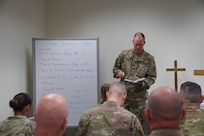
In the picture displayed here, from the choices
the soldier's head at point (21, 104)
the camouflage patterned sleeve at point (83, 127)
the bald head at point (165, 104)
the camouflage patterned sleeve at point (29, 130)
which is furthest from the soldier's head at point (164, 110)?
the soldier's head at point (21, 104)

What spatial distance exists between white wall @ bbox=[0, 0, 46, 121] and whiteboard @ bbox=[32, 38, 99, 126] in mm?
163

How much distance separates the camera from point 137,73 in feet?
14.5

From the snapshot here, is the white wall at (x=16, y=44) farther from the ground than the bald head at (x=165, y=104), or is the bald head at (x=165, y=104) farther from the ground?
the white wall at (x=16, y=44)

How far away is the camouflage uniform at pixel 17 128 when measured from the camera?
8.05ft

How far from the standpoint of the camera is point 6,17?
156 inches

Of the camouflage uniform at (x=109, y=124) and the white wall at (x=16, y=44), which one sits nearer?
the camouflage uniform at (x=109, y=124)

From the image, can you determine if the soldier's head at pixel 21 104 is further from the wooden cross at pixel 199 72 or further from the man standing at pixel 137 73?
the wooden cross at pixel 199 72

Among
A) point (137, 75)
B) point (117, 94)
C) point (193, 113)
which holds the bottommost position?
point (193, 113)

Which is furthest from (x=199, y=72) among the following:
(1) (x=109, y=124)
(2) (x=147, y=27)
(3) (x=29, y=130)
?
(3) (x=29, y=130)

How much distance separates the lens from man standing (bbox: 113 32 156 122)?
14.2 feet

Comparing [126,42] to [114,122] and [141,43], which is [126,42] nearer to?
[141,43]

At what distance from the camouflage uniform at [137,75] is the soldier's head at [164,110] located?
2.71 metres

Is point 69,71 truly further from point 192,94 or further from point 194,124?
point 194,124

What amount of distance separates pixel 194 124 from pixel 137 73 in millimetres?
2108
